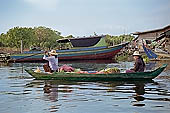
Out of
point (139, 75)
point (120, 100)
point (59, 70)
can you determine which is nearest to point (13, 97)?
point (120, 100)

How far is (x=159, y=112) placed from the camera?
5.14 meters

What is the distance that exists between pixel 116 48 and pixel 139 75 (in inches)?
816

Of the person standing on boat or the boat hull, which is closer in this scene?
the person standing on boat

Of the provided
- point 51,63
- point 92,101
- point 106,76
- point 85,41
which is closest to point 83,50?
point 85,41

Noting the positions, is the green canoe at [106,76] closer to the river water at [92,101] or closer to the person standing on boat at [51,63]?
the person standing on boat at [51,63]

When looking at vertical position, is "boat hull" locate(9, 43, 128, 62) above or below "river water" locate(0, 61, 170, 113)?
above

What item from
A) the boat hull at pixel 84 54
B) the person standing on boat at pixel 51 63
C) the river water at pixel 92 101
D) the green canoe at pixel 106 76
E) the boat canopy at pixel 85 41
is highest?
the boat canopy at pixel 85 41

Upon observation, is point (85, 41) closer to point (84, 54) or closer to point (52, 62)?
point (84, 54)

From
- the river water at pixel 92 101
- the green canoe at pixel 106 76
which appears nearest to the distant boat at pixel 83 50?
the green canoe at pixel 106 76

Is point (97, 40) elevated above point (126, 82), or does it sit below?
above

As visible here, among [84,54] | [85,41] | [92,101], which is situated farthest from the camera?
[84,54]

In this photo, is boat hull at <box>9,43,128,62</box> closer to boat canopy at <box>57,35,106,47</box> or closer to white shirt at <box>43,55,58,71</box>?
boat canopy at <box>57,35,106,47</box>

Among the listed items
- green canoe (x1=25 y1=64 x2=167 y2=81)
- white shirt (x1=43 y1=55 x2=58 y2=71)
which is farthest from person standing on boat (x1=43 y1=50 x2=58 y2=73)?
green canoe (x1=25 y1=64 x2=167 y2=81)

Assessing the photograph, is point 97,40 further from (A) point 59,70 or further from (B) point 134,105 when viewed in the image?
(B) point 134,105
